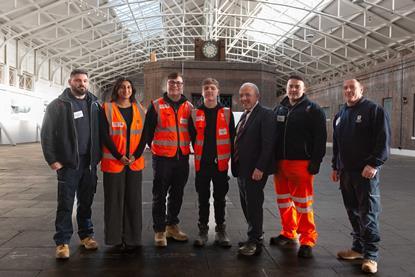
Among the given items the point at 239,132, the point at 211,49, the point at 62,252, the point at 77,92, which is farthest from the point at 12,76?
the point at 239,132

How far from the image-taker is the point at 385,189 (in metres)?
7.66

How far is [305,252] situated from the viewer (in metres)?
3.58

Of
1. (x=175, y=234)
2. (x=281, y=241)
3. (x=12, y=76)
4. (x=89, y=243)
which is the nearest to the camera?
(x=89, y=243)

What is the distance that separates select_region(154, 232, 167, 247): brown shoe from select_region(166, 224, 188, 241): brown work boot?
0.58ft

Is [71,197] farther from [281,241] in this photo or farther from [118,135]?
[281,241]

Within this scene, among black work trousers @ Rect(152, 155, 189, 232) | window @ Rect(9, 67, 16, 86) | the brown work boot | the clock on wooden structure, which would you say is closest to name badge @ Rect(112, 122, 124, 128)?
black work trousers @ Rect(152, 155, 189, 232)

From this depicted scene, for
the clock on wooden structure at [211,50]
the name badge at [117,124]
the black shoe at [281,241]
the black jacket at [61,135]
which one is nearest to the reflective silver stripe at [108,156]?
the black jacket at [61,135]

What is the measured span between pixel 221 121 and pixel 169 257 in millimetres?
1360

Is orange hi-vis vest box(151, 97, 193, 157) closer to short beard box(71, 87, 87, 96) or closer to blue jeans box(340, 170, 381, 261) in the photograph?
short beard box(71, 87, 87, 96)

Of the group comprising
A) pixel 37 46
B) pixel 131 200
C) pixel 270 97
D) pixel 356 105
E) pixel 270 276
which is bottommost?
pixel 270 276

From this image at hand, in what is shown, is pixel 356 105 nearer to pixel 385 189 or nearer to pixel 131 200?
pixel 131 200

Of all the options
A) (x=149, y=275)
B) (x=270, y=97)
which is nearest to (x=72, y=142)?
(x=149, y=275)

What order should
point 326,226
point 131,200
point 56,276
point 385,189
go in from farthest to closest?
point 385,189, point 326,226, point 131,200, point 56,276

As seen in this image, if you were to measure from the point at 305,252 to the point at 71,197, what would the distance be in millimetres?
2189
